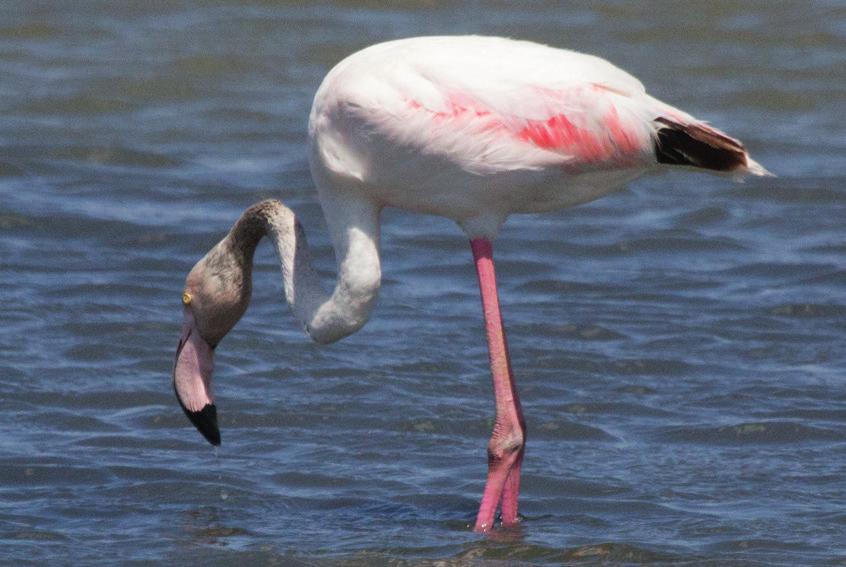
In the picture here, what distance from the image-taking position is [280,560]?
254 inches

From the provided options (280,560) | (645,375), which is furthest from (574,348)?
(280,560)

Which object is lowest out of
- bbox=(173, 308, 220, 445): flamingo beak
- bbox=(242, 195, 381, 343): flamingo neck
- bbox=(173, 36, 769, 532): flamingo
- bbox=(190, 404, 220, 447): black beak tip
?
bbox=(190, 404, 220, 447): black beak tip

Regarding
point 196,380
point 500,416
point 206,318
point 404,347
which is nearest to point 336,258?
point 206,318

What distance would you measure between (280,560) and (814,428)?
2.88m

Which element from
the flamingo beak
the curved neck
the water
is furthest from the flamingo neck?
the water

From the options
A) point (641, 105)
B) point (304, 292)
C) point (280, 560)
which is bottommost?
point (280, 560)

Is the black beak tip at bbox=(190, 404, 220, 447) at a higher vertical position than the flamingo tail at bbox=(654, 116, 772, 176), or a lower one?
lower

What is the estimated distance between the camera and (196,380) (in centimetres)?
732

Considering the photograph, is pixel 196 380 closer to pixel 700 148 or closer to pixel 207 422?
pixel 207 422

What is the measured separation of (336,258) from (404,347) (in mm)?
2207

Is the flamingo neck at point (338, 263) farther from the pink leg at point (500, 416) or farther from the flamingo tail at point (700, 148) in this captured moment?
→ the flamingo tail at point (700, 148)

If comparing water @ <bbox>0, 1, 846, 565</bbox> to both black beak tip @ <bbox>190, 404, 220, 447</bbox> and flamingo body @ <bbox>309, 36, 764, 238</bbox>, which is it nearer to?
black beak tip @ <bbox>190, 404, 220, 447</bbox>

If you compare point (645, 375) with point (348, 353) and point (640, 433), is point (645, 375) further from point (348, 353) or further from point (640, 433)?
point (348, 353)

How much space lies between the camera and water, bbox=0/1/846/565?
692 centimetres
